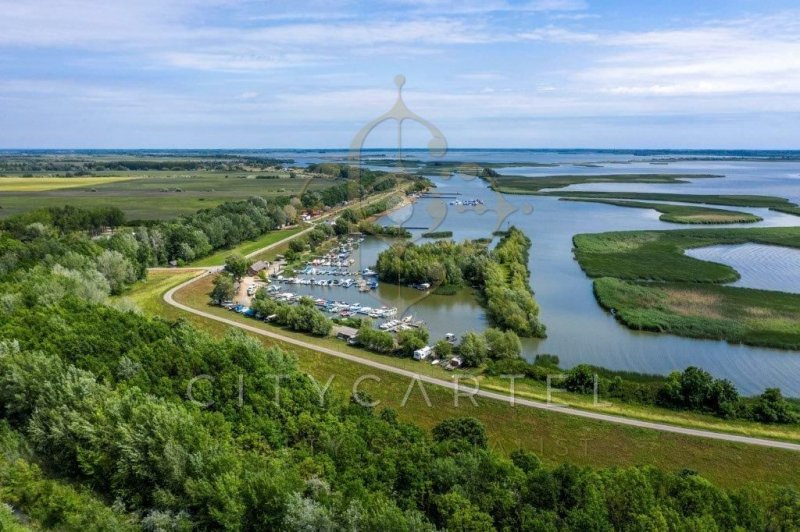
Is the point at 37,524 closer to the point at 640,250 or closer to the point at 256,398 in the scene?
the point at 256,398

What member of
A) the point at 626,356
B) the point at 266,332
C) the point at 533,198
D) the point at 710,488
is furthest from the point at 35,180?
the point at 710,488

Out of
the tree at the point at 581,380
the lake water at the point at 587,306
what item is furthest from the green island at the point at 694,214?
the tree at the point at 581,380

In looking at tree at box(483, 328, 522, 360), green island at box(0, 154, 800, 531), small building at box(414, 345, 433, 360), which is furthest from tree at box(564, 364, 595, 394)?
small building at box(414, 345, 433, 360)

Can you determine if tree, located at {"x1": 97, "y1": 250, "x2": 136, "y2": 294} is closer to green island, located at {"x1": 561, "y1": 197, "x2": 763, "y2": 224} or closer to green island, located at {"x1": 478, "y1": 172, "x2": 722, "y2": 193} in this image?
green island, located at {"x1": 561, "y1": 197, "x2": 763, "y2": 224}

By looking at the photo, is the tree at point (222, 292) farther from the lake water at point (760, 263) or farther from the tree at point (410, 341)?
the lake water at point (760, 263)

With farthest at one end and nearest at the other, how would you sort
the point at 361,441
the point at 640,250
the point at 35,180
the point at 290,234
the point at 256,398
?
the point at 35,180, the point at 290,234, the point at 640,250, the point at 256,398, the point at 361,441

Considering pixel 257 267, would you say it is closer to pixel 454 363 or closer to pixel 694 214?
pixel 454 363
